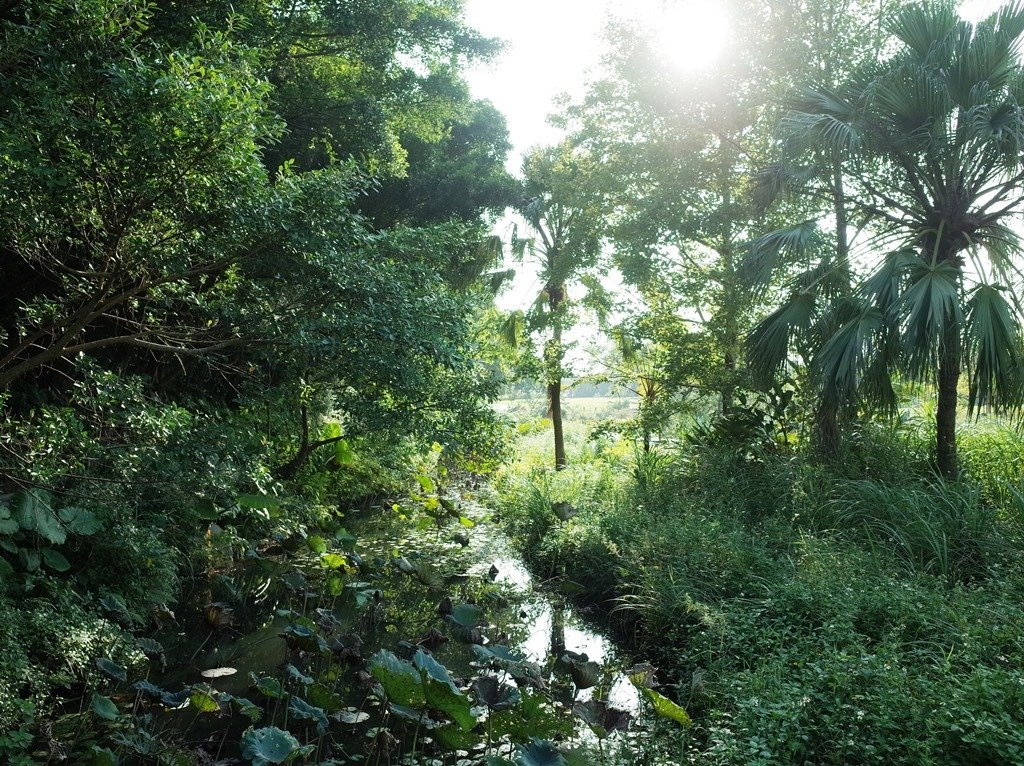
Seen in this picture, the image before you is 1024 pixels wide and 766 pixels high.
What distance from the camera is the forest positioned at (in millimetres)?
4215

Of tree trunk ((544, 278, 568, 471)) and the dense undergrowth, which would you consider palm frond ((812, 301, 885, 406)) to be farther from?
tree trunk ((544, 278, 568, 471))

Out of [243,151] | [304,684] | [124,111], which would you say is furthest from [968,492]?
[124,111]

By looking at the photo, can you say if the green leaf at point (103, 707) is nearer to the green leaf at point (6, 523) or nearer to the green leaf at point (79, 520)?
the green leaf at point (6, 523)

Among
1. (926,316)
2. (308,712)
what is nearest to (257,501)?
(308,712)

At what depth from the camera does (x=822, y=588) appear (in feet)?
17.4

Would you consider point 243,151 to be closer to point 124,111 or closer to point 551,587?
point 124,111

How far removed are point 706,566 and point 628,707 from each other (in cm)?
189

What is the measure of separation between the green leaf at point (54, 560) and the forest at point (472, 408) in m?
0.02

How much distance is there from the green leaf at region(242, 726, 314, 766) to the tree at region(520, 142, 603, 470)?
33.3ft

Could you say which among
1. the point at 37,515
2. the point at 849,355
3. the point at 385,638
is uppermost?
the point at 849,355

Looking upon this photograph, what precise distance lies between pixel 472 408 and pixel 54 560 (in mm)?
4198

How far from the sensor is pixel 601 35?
11961 millimetres

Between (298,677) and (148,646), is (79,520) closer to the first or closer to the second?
(148,646)

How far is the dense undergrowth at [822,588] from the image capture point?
12.0 feet
